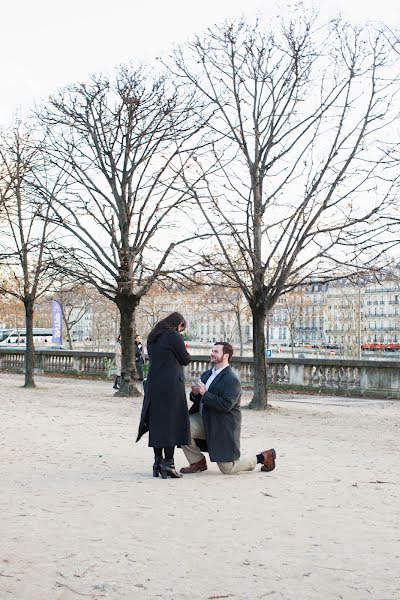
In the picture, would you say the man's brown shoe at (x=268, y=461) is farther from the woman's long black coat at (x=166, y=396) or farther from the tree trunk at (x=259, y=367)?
the tree trunk at (x=259, y=367)

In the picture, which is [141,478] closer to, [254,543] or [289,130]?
[254,543]

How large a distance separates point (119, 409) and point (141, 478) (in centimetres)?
1047

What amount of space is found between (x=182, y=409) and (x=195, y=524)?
279 cm

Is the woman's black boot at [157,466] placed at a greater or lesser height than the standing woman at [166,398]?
lesser

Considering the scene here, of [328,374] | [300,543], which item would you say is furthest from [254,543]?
[328,374]

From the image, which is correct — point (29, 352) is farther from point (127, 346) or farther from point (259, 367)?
point (259, 367)

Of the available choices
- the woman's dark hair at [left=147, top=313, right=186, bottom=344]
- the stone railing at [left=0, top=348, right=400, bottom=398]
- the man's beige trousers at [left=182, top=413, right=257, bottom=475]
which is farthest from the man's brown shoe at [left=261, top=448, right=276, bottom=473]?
the stone railing at [left=0, top=348, right=400, bottom=398]

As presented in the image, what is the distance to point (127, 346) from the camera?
25.4 metres

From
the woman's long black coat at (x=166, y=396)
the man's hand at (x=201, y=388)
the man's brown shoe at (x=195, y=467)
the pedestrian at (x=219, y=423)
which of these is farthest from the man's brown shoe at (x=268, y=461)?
the man's hand at (x=201, y=388)

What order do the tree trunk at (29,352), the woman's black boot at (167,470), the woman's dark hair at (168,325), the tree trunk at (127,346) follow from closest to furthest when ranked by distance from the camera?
the woman's black boot at (167,470) → the woman's dark hair at (168,325) → the tree trunk at (127,346) → the tree trunk at (29,352)

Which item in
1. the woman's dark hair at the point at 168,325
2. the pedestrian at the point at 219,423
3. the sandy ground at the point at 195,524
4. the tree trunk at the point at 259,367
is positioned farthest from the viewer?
the tree trunk at the point at 259,367

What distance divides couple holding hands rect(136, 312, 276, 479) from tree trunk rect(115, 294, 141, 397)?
14.6 m

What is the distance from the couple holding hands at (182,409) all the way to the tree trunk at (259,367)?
1047cm

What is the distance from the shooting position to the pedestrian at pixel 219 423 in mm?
10180
